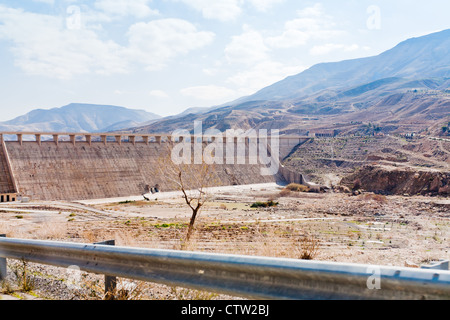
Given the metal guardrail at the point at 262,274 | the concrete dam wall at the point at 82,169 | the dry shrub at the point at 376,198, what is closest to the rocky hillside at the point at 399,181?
the dry shrub at the point at 376,198

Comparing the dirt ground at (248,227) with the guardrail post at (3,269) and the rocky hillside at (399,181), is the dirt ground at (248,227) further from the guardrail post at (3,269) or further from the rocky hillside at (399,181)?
the rocky hillside at (399,181)

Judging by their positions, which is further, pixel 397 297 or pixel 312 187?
pixel 312 187

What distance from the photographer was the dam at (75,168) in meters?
39.2

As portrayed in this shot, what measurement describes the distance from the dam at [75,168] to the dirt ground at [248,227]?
2.41m

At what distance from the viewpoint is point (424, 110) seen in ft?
411

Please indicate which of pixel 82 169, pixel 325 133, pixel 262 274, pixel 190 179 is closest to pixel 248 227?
pixel 190 179

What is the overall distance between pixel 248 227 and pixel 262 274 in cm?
1802

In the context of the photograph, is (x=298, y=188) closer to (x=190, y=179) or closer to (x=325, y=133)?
(x=190, y=179)

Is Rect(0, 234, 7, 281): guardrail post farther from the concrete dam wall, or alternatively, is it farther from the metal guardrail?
the concrete dam wall

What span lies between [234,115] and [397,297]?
17483 cm

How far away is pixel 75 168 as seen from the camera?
141 ft

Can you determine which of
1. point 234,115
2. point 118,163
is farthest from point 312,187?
point 234,115

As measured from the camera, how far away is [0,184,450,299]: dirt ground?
26.3 feet
